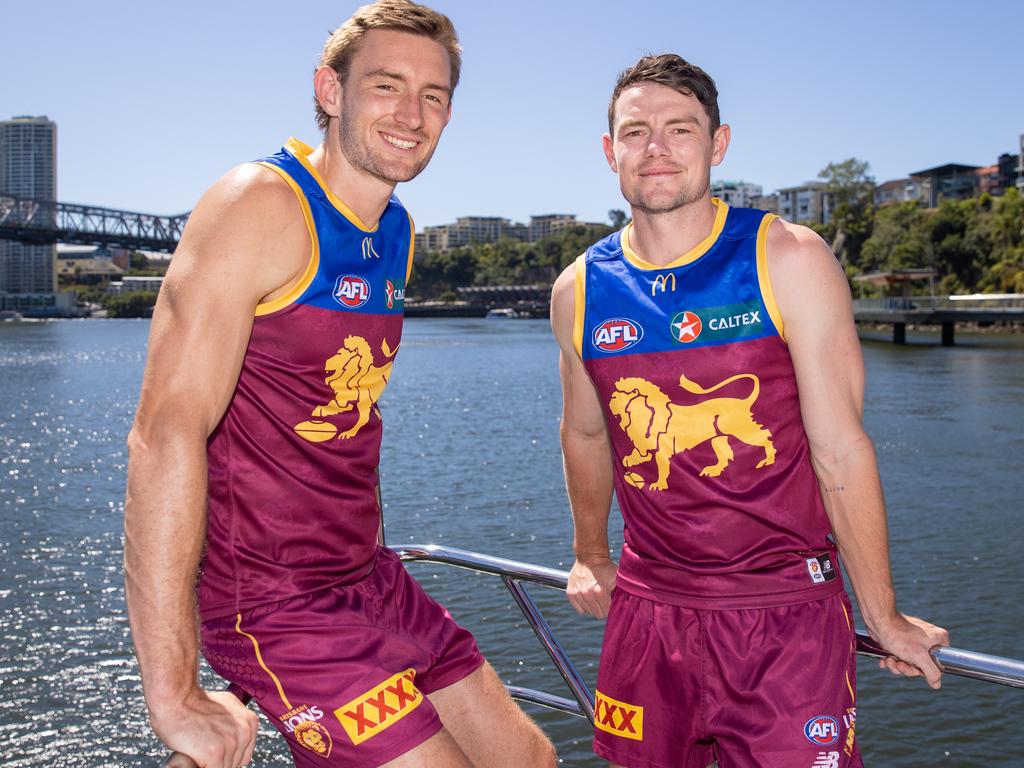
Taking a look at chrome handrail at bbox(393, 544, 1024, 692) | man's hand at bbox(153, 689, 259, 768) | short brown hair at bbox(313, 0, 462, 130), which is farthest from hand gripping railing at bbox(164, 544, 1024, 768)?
short brown hair at bbox(313, 0, 462, 130)

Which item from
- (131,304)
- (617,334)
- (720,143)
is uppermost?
(720,143)

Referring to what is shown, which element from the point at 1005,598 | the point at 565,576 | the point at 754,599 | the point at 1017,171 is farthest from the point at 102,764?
the point at 1017,171

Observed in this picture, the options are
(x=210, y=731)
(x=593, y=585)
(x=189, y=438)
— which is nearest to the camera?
(x=210, y=731)

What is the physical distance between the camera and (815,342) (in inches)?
107

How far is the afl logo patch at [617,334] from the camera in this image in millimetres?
2912

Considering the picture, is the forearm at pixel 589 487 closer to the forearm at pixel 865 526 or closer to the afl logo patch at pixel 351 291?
the forearm at pixel 865 526

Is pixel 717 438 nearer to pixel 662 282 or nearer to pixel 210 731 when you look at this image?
pixel 662 282

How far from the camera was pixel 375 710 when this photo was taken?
2.51 m

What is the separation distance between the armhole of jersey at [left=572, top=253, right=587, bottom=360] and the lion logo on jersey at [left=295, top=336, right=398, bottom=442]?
2.03ft

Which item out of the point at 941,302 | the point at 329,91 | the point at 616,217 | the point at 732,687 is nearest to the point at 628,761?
the point at 732,687

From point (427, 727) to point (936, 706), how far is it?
Result: 9475 millimetres

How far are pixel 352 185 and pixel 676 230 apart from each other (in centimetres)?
92

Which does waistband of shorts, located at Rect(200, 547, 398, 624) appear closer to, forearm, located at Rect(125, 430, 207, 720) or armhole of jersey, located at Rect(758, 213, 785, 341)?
forearm, located at Rect(125, 430, 207, 720)

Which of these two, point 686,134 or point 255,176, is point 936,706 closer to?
point 686,134
